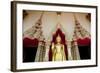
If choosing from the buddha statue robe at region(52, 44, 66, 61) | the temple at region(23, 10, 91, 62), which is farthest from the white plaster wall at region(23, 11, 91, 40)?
the buddha statue robe at region(52, 44, 66, 61)

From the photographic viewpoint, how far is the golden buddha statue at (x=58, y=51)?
5.78 feet

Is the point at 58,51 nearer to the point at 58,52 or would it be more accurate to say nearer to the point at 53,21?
the point at 58,52

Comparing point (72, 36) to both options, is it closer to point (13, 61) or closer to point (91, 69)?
point (91, 69)

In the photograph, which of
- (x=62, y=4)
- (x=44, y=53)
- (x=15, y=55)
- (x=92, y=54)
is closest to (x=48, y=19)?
(x=62, y=4)

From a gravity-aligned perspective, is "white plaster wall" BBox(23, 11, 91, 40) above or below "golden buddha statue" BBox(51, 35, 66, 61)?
above

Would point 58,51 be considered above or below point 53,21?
below

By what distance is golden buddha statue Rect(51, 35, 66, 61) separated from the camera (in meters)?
1.76

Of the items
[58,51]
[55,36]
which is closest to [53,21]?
[55,36]

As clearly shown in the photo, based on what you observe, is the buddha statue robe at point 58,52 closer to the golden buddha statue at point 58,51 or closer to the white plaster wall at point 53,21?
the golden buddha statue at point 58,51

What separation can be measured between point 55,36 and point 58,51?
0.13 meters

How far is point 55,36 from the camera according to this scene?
1.77 m

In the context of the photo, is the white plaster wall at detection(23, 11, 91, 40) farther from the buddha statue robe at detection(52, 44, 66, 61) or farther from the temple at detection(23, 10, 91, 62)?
the buddha statue robe at detection(52, 44, 66, 61)

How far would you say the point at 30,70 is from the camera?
1.66 metres

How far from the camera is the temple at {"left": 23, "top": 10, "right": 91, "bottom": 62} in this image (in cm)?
168
